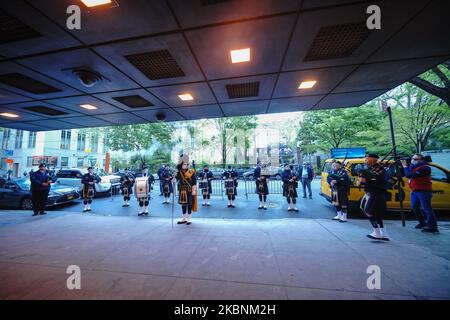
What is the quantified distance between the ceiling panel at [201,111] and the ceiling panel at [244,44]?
2.43 m

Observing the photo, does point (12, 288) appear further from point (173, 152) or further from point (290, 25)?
point (173, 152)

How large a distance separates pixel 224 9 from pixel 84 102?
570 cm

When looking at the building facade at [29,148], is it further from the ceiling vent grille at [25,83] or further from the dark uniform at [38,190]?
the ceiling vent grille at [25,83]

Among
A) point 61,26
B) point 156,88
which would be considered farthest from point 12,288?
point 156,88

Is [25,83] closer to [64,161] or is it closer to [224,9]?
[224,9]

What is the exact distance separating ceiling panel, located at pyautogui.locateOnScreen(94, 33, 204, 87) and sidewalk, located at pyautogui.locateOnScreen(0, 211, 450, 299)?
4.04m

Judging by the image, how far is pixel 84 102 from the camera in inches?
229

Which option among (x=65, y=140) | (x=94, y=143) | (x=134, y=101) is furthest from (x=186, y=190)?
(x=94, y=143)

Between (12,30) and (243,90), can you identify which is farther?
(243,90)

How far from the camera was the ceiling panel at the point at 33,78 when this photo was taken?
3.85 metres

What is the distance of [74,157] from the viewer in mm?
34469

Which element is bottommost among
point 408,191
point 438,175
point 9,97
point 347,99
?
point 408,191

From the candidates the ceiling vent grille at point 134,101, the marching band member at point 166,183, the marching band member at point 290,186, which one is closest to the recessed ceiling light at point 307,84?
the marching band member at point 290,186

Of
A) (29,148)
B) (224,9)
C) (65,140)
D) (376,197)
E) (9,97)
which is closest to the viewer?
(224,9)
